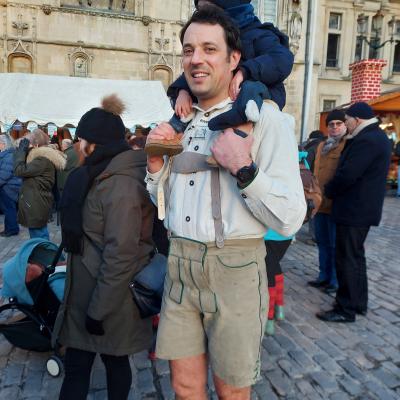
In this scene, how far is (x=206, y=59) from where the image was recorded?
153 centimetres

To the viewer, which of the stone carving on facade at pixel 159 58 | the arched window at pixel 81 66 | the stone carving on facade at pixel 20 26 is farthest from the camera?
the stone carving on facade at pixel 159 58

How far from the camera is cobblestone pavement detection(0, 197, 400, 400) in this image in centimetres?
271

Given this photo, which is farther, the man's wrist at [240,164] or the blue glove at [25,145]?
the blue glove at [25,145]

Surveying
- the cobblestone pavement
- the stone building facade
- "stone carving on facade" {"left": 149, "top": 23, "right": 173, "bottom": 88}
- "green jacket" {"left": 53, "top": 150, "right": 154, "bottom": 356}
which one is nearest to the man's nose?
"green jacket" {"left": 53, "top": 150, "right": 154, "bottom": 356}

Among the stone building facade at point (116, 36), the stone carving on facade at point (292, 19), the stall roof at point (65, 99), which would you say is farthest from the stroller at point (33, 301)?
the stone carving on facade at point (292, 19)

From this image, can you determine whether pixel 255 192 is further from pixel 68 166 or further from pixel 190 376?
pixel 68 166

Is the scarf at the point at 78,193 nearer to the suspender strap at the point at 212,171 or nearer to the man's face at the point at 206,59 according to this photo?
the suspender strap at the point at 212,171

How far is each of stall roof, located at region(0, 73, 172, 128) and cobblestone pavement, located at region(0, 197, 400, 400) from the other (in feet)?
25.7

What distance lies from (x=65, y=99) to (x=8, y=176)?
15.8ft

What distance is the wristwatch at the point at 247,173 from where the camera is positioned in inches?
53.8

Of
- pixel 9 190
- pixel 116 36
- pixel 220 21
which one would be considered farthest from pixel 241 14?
pixel 116 36

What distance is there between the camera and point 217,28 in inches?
60.3

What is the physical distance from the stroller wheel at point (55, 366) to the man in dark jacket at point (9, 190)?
5.12m

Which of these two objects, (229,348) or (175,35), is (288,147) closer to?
(229,348)
